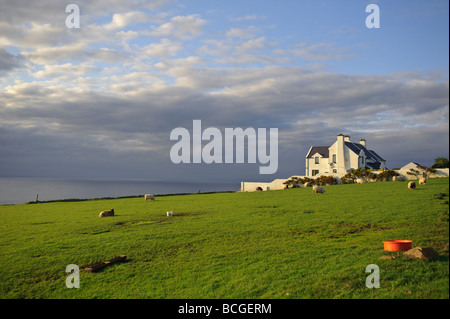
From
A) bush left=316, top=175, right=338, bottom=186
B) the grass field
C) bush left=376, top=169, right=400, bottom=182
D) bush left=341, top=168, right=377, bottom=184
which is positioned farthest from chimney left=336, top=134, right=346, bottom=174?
the grass field

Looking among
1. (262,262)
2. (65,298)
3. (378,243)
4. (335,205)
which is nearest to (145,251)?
(65,298)

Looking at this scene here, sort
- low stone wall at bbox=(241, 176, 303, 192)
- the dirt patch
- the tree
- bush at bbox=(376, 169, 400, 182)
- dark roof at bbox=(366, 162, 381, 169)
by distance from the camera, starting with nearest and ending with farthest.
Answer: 1. the dirt patch
2. bush at bbox=(376, 169, 400, 182)
3. the tree
4. low stone wall at bbox=(241, 176, 303, 192)
5. dark roof at bbox=(366, 162, 381, 169)

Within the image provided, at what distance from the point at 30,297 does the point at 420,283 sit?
11.1m

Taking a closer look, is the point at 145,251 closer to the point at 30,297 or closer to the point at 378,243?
the point at 30,297

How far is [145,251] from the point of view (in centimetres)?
1436

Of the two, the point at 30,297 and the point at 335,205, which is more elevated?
the point at 335,205

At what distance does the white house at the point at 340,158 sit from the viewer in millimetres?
62781

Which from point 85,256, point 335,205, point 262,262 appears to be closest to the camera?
point 262,262

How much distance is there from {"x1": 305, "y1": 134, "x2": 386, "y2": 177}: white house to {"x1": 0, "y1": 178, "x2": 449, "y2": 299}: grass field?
41.7 meters

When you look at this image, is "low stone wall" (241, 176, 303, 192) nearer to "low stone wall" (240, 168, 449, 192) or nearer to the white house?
"low stone wall" (240, 168, 449, 192)

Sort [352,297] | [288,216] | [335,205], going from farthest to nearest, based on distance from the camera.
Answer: [335,205], [288,216], [352,297]

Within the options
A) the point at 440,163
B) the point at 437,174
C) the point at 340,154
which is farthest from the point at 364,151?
the point at 437,174

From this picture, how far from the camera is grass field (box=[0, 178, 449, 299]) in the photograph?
9.47 m

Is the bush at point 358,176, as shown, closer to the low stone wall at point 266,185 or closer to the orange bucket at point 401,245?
the low stone wall at point 266,185
